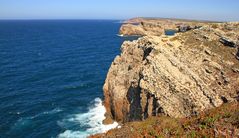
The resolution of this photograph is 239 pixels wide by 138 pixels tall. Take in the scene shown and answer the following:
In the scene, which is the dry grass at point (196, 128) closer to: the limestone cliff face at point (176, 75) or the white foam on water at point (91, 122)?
the limestone cliff face at point (176, 75)

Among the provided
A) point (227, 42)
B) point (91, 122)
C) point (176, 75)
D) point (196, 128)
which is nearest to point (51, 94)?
point (91, 122)

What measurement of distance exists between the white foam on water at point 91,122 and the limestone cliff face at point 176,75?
2.18 meters

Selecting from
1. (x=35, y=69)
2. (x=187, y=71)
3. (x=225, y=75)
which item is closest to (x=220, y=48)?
(x=225, y=75)

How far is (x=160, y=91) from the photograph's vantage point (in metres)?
34.4

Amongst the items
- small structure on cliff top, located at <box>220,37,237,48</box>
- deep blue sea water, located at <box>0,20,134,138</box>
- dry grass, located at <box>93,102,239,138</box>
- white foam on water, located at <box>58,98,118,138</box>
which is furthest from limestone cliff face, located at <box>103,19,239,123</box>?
dry grass, located at <box>93,102,239,138</box>

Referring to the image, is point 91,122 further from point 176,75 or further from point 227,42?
point 227,42

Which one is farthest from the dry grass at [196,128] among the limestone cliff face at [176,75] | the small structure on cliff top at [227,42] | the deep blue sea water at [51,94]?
the deep blue sea water at [51,94]

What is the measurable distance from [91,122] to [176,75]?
1905cm

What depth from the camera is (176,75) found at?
35312mm

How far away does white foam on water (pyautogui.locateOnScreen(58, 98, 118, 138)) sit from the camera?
142 feet

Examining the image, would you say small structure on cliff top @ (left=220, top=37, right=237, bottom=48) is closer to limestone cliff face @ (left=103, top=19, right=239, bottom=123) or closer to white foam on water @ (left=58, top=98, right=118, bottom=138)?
limestone cliff face @ (left=103, top=19, right=239, bottom=123)

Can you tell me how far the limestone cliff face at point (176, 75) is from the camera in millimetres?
33781

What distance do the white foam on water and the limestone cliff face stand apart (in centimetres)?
218

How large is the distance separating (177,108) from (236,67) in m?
11.4
